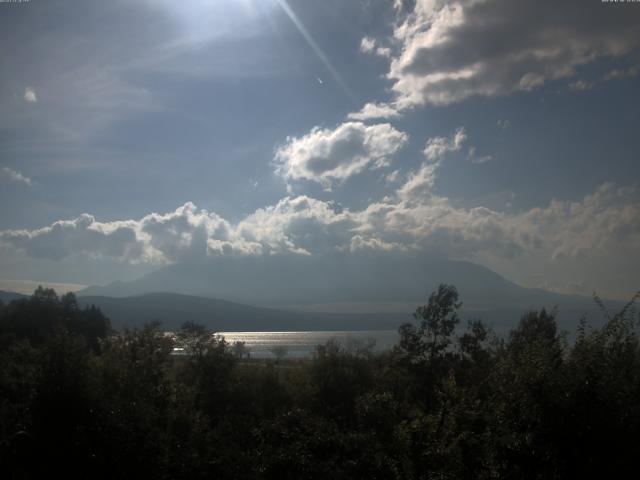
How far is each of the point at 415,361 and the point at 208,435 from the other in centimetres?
2105

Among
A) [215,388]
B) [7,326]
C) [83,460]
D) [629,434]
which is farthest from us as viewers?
[7,326]

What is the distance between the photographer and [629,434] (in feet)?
36.6

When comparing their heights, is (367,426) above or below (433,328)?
below

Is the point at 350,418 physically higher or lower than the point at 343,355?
lower

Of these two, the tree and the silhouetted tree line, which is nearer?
the silhouetted tree line

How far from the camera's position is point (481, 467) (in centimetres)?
1240

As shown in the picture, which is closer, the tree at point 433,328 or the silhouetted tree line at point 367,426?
the silhouetted tree line at point 367,426

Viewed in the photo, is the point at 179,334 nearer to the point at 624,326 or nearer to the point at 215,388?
the point at 215,388

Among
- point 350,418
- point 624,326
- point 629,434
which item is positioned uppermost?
point 624,326

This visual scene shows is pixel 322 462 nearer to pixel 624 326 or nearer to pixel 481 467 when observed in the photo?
pixel 481 467

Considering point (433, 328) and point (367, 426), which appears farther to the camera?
point (433, 328)

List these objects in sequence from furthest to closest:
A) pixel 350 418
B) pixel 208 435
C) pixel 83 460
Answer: pixel 350 418 → pixel 208 435 → pixel 83 460

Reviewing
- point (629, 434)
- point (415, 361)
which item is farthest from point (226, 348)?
point (629, 434)

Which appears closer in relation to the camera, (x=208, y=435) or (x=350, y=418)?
(x=208, y=435)
